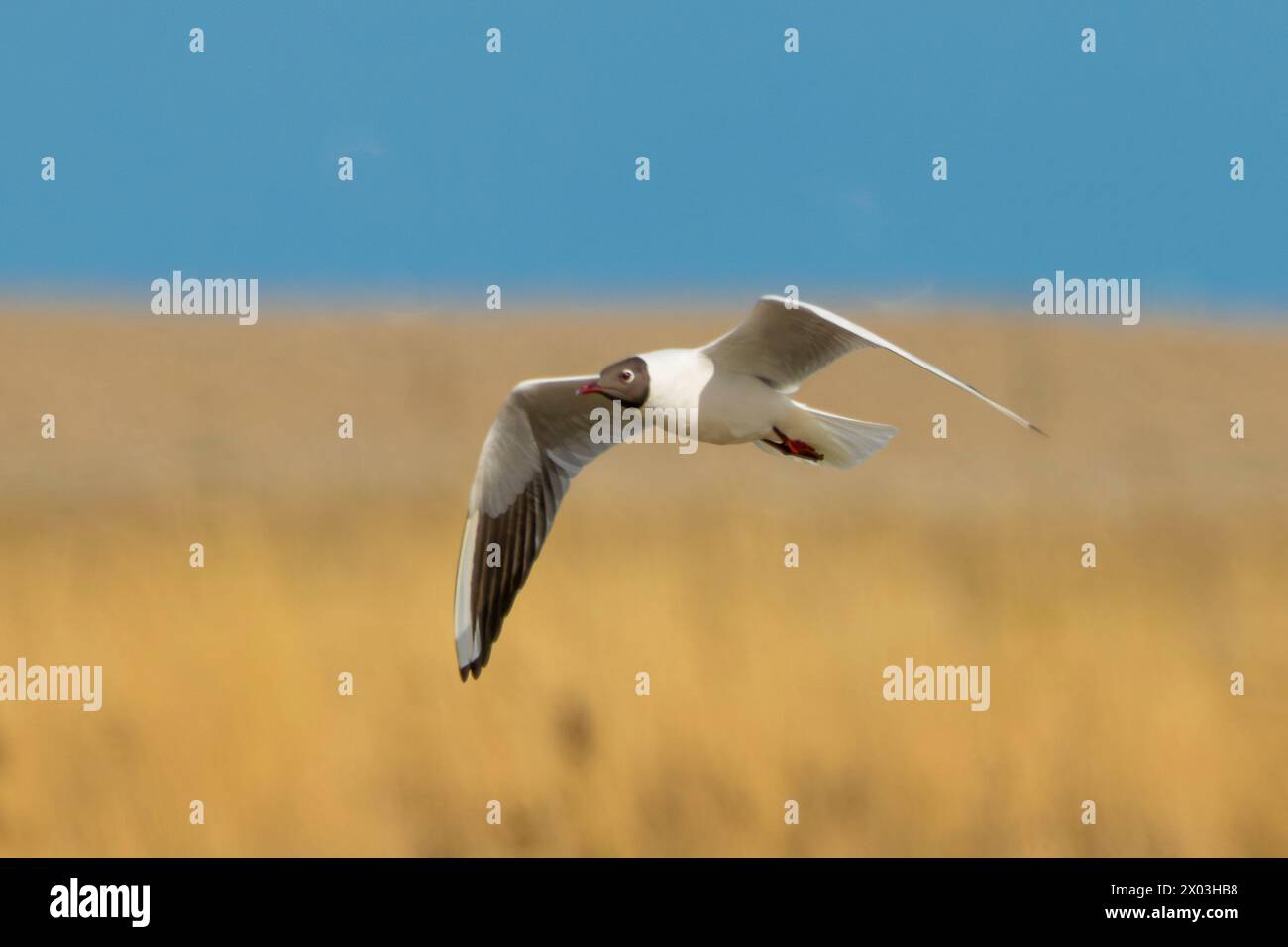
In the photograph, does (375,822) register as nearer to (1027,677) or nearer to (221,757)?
(221,757)

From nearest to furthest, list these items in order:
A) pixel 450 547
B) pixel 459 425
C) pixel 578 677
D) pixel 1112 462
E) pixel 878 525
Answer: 1. pixel 578 677
2. pixel 450 547
3. pixel 878 525
4. pixel 1112 462
5. pixel 459 425

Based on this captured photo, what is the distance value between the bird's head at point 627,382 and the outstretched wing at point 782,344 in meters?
0.24

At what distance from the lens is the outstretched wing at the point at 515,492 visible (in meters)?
6.04

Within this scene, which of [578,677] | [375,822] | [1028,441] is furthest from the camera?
[1028,441]

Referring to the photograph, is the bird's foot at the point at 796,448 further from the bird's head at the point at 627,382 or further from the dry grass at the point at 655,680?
the dry grass at the point at 655,680

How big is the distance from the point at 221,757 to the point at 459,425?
16.0 meters

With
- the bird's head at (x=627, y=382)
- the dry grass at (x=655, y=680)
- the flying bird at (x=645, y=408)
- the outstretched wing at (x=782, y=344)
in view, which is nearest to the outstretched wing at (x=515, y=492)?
the flying bird at (x=645, y=408)

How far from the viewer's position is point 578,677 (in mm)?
6141

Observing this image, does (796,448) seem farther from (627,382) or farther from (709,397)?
(627,382)

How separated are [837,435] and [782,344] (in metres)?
0.36

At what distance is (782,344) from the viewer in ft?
17.5

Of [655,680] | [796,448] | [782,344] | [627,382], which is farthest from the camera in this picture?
[655,680]

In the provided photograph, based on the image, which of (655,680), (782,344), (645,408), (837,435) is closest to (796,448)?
(837,435)
